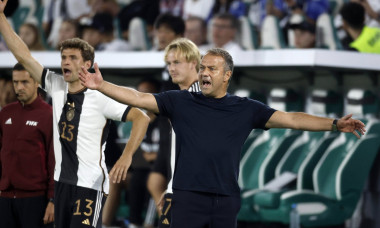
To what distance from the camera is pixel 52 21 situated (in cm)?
1374

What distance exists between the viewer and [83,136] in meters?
6.46

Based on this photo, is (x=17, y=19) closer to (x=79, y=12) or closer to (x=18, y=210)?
(x=79, y=12)

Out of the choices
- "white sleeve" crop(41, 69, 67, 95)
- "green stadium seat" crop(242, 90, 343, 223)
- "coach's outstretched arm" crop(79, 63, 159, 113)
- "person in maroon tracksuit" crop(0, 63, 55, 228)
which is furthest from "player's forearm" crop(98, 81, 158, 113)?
"green stadium seat" crop(242, 90, 343, 223)

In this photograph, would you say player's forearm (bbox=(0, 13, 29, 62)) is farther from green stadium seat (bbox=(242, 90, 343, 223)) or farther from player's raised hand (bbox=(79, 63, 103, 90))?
green stadium seat (bbox=(242, 90, 343, 223))

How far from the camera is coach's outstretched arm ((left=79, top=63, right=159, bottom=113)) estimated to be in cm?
538

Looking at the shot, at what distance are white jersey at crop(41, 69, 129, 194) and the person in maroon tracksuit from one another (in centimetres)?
52

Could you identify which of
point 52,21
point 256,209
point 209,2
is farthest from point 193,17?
point 52,21

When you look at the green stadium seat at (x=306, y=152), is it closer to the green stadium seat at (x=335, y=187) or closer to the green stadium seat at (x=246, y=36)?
the green stadium seat at (x=335, y=187)

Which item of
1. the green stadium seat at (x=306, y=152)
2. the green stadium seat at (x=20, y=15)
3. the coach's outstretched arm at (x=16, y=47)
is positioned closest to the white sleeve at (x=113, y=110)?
the coach's outstretched arm at (x=16, y=47)

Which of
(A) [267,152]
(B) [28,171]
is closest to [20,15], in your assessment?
(A) [267,152]

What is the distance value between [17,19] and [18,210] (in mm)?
7656

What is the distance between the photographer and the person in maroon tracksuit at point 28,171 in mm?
7004

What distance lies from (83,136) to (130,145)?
0.32 meters

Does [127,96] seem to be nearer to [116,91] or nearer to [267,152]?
[116,91]
